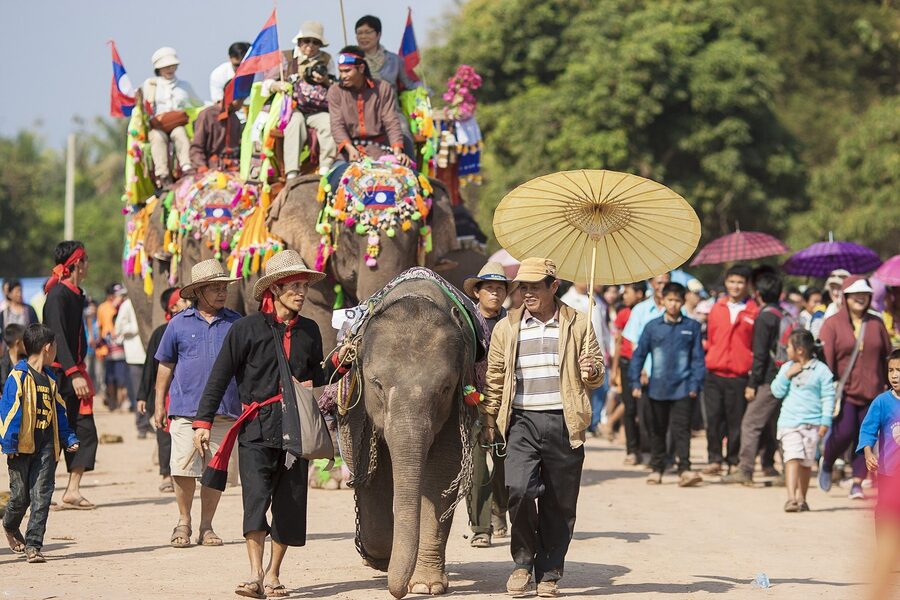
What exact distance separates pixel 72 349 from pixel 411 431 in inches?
188

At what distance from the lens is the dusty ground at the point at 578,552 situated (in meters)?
8.92

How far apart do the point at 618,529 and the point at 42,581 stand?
15.2 ft

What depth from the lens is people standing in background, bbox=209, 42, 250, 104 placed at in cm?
1772

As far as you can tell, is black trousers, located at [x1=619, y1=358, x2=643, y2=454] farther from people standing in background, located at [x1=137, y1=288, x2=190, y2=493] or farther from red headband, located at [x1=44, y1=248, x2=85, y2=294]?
red headband, located at [x1=44, y1=248, x2=85, y2=294]

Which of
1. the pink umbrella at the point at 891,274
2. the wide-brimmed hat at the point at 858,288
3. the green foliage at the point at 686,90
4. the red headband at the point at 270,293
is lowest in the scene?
the red headband at the point at 270,293

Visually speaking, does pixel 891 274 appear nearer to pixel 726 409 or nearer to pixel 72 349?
pixel 726 409

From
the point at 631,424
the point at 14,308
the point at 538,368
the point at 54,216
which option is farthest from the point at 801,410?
the point at 54,216

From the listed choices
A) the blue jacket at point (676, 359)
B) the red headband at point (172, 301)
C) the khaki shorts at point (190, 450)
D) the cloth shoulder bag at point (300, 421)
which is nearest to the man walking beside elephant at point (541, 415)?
the cloth shoulder bag at point (300, 421)

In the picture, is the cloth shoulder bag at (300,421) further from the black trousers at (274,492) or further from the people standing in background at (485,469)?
the people standing in background at (485,469)

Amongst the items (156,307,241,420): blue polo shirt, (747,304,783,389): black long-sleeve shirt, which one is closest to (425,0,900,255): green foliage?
(747,304,783,389): black long-sleeve shirt

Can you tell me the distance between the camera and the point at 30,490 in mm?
10070

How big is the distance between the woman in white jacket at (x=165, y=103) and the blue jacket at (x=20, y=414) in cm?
738

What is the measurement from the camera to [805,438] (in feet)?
43.2

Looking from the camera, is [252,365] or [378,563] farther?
[378,563]
